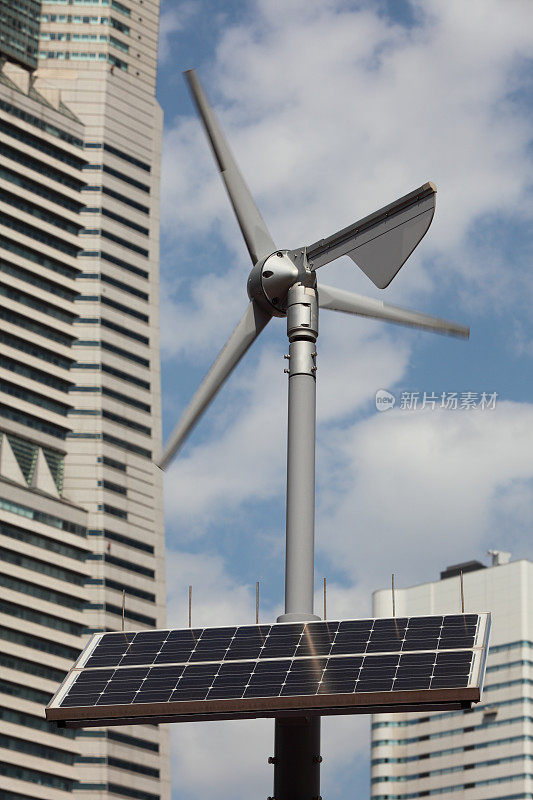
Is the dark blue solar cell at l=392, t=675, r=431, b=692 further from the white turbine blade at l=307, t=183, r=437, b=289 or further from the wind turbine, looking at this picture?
the white turbine blade at l=307, t=183, r=437, b=289

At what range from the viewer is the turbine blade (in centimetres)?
4444

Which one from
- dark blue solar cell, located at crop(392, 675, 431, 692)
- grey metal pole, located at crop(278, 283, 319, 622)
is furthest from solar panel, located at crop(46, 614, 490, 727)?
grey metal pole, located at crop(278, 283, 319, 622)

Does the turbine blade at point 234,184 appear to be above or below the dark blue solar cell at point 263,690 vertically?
above

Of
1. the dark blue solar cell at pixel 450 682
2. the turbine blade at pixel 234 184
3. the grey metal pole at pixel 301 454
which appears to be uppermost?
the turbine blade at pixel 234 184

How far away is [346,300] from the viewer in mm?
42938

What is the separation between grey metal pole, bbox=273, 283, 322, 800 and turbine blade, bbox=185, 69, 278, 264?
4371mm

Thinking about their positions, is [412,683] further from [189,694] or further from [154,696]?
[154,696]

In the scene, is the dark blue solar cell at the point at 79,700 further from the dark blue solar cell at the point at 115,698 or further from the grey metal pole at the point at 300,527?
the grey metal pole at the point at 300,527

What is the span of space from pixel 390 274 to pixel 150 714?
13812 mm

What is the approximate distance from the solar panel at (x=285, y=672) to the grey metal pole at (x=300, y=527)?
3.65ft

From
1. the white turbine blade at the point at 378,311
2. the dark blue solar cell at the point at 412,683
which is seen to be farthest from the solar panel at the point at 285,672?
the white turbine blade at the point at 378,311

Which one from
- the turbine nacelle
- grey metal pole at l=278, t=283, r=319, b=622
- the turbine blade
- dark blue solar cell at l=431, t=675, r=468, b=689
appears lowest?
dark blue solar cell at l=431, t=675, r=468, b=689

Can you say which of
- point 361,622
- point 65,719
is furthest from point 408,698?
point 65,719

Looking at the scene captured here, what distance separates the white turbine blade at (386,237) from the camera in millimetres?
38531
